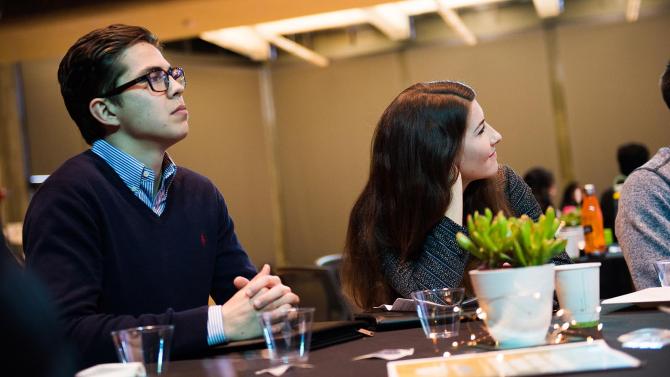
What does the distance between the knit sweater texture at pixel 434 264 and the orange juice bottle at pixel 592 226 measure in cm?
236

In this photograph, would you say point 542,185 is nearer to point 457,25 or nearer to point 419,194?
point 457,25

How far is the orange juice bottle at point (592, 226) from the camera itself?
4527 millimetres

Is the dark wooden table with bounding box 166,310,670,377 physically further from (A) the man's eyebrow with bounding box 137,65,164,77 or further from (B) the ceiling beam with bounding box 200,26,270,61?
(B) the ceiling beam with bounding box 200,26,270,61

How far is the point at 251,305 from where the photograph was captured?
1.74 m

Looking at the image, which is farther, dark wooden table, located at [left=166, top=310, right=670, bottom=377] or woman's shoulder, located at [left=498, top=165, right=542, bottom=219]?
woman's shoulder, located at [left=498, top=165, right=542, bottom=219]

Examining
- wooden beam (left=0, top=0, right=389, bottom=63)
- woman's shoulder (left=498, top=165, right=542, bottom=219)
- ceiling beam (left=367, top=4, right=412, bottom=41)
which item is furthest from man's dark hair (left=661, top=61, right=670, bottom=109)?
ceiling beam (left=367, top=4, right=412, bottom=41)

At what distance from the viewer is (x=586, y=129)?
8.61 m

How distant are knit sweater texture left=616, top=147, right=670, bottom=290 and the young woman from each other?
0.85ft

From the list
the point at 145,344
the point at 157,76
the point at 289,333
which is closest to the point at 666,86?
the point at 157,76

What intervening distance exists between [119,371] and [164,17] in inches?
218

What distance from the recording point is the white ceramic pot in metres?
1.34

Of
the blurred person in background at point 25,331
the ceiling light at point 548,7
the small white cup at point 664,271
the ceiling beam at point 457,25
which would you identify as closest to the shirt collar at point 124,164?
the small white cup at point 664,271

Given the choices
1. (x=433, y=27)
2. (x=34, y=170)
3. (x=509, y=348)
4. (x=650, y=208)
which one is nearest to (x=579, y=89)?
(x=433, y=27)

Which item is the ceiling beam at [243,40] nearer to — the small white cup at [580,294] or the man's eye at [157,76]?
the man's eye at [157,76]
